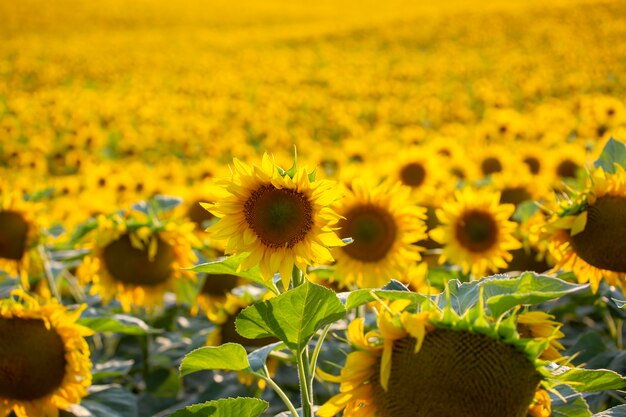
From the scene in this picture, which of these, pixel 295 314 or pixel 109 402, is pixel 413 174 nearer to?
pixel 109 402

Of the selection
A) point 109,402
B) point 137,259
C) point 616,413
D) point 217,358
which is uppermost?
point 217,358

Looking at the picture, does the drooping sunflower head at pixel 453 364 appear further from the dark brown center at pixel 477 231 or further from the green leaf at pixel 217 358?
the dark brown center at pixel 477 231

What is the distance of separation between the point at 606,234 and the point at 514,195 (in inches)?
73.3

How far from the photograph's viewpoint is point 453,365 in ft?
4.35

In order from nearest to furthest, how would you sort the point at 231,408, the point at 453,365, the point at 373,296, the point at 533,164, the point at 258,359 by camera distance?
1. the point at 453,365
2. the point at 373,296
3. the point at 231,408
4. the point at 258,359
5. the point at 533,164

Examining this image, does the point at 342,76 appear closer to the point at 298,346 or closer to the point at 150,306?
the point at 150,306

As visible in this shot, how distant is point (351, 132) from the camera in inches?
421

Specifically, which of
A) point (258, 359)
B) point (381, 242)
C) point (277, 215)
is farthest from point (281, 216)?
point (381, 242)

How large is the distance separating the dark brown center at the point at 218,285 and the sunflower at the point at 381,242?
711mm

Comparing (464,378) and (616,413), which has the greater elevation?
(464,378)

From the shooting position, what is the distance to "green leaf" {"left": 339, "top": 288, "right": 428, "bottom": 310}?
1438mm

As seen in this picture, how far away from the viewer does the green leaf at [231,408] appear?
1.60 meters

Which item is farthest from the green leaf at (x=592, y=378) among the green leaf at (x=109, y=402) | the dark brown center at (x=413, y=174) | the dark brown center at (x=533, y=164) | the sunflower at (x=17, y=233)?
the dark brown center at (x=533, y=164)

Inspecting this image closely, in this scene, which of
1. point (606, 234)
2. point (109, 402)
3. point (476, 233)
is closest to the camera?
point (606, 234)
